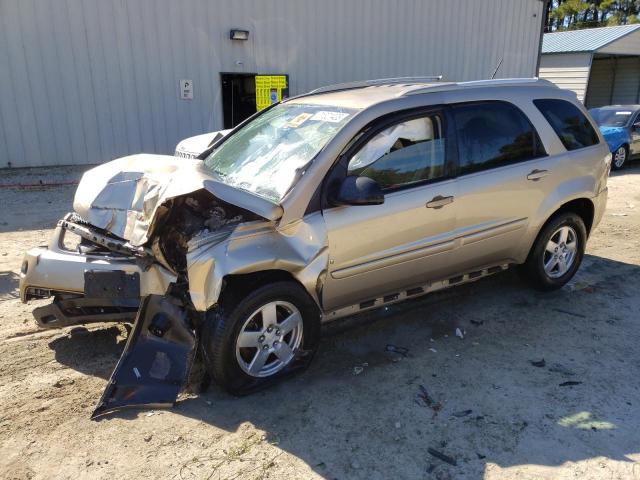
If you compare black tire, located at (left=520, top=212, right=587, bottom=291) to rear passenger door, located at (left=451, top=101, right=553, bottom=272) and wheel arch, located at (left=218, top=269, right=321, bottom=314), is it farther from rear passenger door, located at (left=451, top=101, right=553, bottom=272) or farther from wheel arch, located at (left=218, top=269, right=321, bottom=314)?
wheel arch, located at (left=218, top=269, right=321, bottom=314)

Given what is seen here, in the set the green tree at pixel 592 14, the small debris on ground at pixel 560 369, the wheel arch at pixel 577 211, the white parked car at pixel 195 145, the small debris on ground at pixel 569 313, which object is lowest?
the small debris on ground at pixel 569 313

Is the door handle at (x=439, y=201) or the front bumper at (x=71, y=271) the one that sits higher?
the door handle at (x=439, y=201)

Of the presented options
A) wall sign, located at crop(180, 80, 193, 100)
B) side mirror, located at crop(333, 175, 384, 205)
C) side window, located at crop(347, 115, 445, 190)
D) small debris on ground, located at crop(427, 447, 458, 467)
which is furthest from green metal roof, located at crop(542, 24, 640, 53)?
small debris on ground, located at crop(427, 447, 458, 467)

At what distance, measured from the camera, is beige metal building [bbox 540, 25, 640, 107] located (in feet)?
75.6

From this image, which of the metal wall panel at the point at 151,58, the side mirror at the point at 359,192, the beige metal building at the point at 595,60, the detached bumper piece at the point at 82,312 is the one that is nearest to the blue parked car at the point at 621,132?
the metal wall panel at the point at 151,58

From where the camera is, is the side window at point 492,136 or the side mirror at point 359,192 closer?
the side mirror at point 359,192

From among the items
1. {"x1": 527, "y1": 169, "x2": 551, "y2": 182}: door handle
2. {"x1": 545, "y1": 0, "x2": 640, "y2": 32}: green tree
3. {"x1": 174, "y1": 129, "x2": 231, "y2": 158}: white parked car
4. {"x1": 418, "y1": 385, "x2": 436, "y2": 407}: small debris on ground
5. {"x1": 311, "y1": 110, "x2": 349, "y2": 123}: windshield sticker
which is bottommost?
{"x1": 418, "y1": 385, "x2": 436, "y2": 407}: small debris on ground

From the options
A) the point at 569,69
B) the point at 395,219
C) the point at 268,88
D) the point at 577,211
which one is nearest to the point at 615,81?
the point at 569,69

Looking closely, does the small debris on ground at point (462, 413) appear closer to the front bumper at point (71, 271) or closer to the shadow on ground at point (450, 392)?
the shadow on ground at point (450, 392)

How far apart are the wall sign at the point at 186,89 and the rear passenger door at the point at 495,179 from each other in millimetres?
8567

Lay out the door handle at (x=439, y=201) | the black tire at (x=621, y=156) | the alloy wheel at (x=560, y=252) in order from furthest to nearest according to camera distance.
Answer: the black tire at (x=621, y=156) → the alloy wheel at (x=560, y=252) → the door handle at (x=439, y=201)

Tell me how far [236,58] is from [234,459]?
10.5m

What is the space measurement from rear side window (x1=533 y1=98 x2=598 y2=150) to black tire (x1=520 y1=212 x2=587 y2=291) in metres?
0.67

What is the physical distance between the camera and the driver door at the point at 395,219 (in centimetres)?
352
